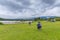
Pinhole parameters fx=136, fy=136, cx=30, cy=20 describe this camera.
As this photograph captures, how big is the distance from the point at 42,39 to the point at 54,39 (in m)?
1.47

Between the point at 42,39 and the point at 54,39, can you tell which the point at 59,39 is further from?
the point at 42,39

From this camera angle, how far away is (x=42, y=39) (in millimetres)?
16922

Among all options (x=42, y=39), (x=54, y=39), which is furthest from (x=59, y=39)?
(x=42, y=39)

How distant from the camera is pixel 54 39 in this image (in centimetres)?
1672

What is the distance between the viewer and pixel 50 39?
1680cm

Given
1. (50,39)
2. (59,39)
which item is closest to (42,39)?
(50,39)

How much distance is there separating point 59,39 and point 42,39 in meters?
2.07

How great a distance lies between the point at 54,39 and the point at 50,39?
1.59 ft

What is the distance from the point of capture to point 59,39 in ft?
54.5

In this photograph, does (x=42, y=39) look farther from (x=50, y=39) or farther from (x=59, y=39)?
(x=59, y=39)
